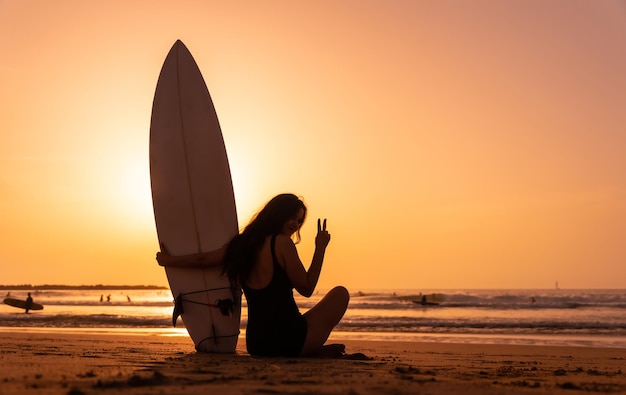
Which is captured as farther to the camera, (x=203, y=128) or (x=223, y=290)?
(x=203, y=128)

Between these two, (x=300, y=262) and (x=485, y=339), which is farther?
(x=485, y=339)

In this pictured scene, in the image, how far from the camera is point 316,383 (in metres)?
3.33

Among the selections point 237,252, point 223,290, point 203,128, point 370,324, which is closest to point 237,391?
point 237,252

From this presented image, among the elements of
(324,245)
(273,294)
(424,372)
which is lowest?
(424,372)

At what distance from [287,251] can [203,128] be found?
76.6 inches

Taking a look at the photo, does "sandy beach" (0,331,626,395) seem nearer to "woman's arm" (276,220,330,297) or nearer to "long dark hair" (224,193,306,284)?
"woman's arm" (276,220,330,297)

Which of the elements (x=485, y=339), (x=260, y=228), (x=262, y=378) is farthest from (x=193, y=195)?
(x=485, y=339)

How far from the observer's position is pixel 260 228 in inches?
191

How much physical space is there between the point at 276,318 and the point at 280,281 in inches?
10.0

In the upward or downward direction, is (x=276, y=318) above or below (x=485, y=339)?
above

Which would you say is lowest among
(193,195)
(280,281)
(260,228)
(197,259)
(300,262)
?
(280,281)

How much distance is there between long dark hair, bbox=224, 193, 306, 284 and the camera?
483 centimetres

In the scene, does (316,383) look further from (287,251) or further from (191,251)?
(191,251)

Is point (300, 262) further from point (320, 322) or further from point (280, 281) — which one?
point (320, 322)
